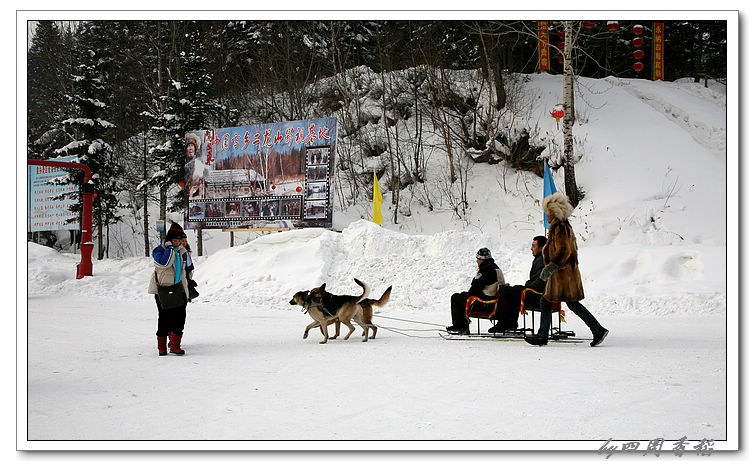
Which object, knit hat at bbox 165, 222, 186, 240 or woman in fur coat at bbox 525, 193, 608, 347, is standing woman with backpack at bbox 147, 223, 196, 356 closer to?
knit hat at bbox 165, 222, 186, 240

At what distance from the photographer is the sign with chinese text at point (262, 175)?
690 inches

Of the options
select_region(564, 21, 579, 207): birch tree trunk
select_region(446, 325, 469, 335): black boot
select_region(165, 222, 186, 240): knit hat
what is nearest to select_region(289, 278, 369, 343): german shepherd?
select_region(446, 325, 469, 335): black boot

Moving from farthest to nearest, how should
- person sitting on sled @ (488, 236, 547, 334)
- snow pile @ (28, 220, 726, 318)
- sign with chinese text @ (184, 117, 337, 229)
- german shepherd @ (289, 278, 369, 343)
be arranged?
sign with chinese text @ (184, 117, 337, 229), snow pile @ (28, 220, 726, 318), german shepherd @ (289, 278, 369, 343), person sitting on sled @ (488, 236, 547, 334)

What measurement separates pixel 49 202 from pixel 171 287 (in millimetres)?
18673

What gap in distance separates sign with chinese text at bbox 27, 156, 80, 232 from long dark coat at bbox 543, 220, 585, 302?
2020cm

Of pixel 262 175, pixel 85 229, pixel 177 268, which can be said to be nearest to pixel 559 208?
pixel 177 268

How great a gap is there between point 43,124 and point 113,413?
77.9 feet

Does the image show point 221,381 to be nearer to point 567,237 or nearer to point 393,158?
point 567,237

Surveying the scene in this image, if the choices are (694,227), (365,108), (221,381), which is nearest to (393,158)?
(365,108)

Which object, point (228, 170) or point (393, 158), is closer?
point (228, 170)

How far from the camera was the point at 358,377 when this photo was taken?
5.81m

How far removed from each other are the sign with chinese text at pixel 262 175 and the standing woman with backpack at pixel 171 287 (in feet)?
32.9

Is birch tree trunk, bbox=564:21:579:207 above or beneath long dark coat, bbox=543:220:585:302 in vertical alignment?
above

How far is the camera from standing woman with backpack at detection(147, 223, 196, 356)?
7121mm
